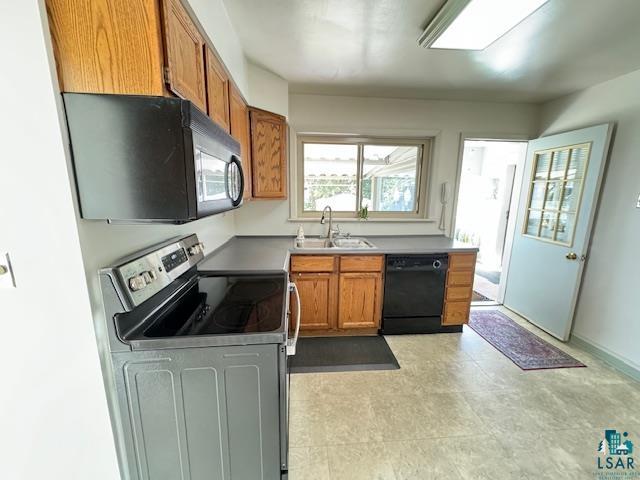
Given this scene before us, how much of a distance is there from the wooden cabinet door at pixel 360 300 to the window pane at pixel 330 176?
941mm

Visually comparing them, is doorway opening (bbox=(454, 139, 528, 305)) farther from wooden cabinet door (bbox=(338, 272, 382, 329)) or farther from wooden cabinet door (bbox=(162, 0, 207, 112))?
wooden cabinet door (bbox=(162, 0, 207, 112))

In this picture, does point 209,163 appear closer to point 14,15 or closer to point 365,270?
point 14,15

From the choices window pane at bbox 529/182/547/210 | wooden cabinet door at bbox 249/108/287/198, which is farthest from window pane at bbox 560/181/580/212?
wooden cabinet door at bbox 249/108/287/198

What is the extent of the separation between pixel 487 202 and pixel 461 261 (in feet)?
11.7

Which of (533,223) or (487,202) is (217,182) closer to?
(533,223)

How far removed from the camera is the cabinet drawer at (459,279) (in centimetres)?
256

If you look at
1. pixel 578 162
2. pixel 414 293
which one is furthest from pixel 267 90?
pixel 578 162

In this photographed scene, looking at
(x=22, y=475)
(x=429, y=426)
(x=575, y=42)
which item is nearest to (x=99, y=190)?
(x=22, y=475)

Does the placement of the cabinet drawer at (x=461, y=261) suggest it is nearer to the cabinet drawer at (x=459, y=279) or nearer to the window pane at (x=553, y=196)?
the cabinet drawer at (x=459, y=279)

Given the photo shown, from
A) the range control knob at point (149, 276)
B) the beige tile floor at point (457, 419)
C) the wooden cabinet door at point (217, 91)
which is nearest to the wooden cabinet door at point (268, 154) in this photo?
the wooden cabinet door at point (217, 91)

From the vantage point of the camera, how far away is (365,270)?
8.04ft

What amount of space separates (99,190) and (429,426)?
207cm

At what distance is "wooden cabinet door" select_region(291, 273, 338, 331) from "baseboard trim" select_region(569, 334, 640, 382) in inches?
92.8

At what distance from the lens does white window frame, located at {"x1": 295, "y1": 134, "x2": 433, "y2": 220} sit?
2.87 metres
